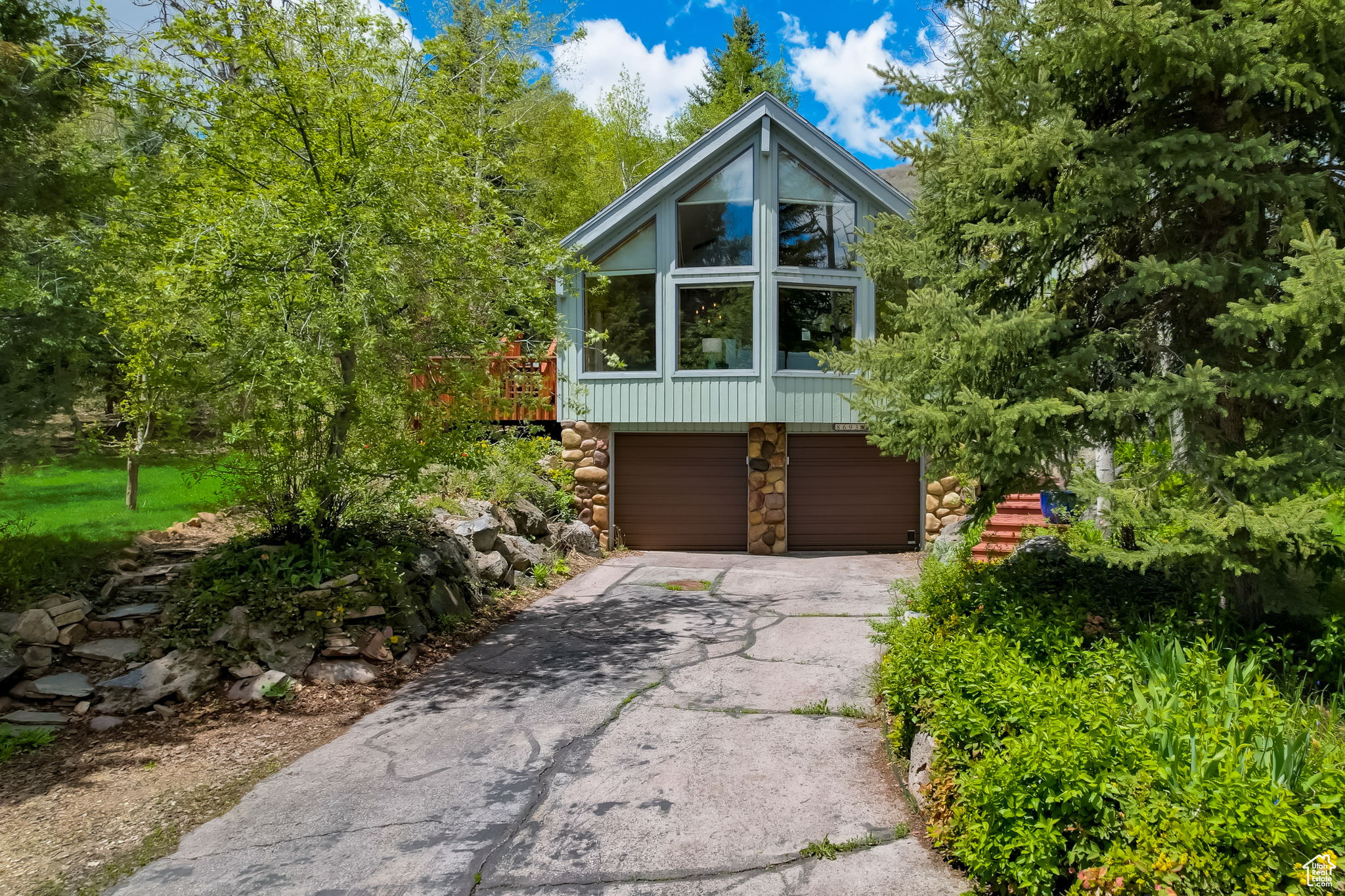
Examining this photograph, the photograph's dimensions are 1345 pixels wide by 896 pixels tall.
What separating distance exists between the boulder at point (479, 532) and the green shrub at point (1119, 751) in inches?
236

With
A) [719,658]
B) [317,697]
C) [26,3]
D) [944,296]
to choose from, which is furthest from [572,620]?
[26,3]

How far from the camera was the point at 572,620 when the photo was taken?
883 cm

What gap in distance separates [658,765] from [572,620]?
399 cm

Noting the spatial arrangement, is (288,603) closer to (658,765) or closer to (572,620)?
(572,620)

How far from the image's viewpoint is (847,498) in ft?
47.0

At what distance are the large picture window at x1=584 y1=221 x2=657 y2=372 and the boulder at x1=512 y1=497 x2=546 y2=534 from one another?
2.88 m

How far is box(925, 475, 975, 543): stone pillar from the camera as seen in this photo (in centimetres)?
1378

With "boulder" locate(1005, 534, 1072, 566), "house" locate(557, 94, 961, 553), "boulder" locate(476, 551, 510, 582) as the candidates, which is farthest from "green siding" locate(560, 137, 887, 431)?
"boulder" locate(1005, 534, 1072, 566)

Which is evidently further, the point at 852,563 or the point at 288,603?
the point at 852,563

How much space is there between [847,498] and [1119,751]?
11162 mm

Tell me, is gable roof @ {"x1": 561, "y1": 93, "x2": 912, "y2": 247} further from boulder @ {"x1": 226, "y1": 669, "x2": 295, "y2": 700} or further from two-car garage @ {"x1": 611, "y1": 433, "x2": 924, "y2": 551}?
boulder @ {"x1": 226, "y1": 669, "x2": 295, "y2": 700}

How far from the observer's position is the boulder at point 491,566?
31.3ft

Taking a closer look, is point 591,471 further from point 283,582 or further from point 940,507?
point 283,582

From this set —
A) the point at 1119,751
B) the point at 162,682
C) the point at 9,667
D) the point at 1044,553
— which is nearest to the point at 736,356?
the point at 1044,553
